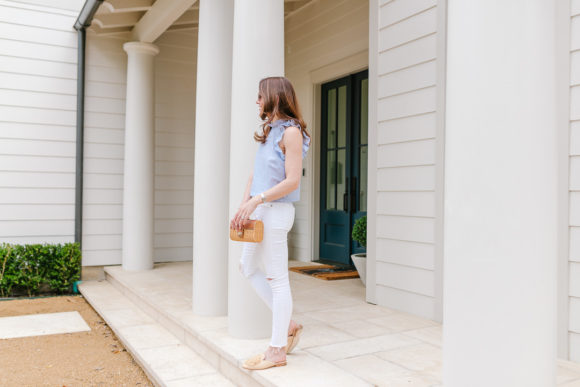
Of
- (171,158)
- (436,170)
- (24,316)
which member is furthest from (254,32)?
(171,158)

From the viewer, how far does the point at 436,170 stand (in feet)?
11.4

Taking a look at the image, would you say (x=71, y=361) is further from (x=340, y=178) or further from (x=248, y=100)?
(x=340, y=178)

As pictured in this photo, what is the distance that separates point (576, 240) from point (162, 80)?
553cm

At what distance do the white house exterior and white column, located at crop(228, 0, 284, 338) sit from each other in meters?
0.01

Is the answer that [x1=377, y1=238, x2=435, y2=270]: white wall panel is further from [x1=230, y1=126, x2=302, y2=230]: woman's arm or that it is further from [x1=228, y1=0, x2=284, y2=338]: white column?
[x1=230, y1=126, x2=302, y2=230]: woman's arm

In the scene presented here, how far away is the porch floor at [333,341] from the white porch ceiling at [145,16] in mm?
2795

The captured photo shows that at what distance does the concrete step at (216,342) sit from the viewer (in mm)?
2332

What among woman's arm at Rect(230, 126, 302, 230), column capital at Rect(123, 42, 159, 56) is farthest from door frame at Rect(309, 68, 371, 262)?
woman's arm at Rect(230, 126, 302, 230)

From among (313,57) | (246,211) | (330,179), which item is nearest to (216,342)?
(246,211)

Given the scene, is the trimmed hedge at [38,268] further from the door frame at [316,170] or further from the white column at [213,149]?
the door frame at [316,170]

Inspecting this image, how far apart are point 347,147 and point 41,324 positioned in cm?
374

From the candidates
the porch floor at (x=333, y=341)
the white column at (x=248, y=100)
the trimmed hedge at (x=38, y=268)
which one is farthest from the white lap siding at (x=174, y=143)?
the white column at (x=248, y=100)

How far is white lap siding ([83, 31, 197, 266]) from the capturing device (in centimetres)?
628

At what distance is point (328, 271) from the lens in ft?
18.6
